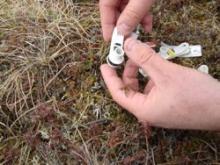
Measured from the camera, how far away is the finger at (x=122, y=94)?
168cm

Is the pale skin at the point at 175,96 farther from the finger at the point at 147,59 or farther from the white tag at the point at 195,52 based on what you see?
the white tag at the point at 195,52

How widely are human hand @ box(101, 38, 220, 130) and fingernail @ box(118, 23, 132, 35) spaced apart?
148mm

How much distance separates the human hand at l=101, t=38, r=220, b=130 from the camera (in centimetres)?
159

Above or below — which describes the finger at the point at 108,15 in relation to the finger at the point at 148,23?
above

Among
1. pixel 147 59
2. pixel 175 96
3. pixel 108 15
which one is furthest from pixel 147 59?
pixel 108 15

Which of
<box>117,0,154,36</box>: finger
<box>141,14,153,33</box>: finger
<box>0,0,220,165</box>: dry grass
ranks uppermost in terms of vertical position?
<box>117,0,154,36</box>: finger

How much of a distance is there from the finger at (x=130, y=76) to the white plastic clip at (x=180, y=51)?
22 centimetres

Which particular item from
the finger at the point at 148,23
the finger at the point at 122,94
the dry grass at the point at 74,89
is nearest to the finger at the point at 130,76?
the finger at the point at 122,94

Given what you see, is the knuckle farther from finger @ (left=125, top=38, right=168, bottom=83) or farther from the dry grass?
the dry grass

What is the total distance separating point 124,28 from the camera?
5.90ft

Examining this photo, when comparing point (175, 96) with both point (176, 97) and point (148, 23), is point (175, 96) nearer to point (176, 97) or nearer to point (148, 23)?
point (176, 97)

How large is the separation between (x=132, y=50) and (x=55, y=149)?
49 centimetres

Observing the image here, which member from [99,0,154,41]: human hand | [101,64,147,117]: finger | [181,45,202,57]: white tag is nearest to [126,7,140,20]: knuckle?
[99,0,154,41]: human hand

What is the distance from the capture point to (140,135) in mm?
1832
